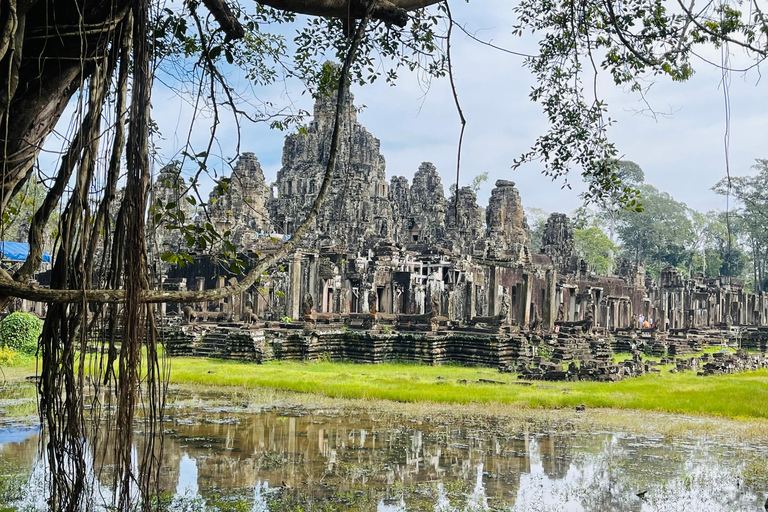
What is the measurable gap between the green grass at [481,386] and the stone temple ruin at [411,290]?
1079mm

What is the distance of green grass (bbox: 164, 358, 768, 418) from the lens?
39.7 ft

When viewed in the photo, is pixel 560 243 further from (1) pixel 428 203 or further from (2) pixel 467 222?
(1) pixel 428 203

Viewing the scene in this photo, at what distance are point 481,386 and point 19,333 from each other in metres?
10.4

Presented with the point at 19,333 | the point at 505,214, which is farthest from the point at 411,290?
the point at 505,214

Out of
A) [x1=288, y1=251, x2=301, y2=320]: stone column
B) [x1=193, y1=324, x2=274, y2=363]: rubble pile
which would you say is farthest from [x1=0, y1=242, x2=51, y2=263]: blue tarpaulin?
[x1=288, y1=251, x2=301, y2=320]: stone column

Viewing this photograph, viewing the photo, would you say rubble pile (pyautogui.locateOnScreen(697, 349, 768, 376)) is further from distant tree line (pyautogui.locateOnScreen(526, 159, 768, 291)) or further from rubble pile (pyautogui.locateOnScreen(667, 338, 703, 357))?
distant tree line (pyautogui.locateOnScreen(526, 159, 768, 291))

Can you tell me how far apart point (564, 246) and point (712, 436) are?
1208 inches

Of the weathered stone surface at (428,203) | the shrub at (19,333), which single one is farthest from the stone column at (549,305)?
the weathered stone surface at (428,203)

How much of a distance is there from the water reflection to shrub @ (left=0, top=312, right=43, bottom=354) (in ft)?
28.3

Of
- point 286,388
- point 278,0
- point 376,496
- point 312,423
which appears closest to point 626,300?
point 286,388

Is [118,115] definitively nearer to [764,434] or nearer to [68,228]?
[68,228]

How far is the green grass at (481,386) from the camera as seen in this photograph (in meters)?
12.1

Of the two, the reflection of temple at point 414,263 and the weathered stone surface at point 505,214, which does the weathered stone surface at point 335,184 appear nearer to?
the reflection of temple at point 414,263

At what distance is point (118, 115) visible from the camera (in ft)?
11.8
